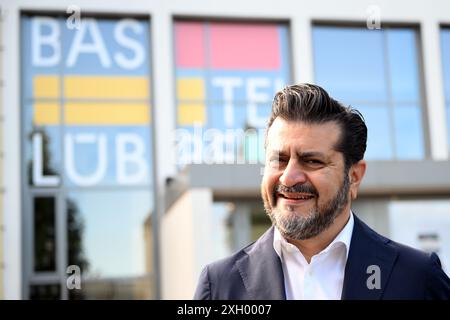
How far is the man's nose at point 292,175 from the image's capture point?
1.30 m

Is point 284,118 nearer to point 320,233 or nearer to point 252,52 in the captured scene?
point 320,233

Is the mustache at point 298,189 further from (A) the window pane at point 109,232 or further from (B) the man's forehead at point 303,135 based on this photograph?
(A) the window pane at point 109,232

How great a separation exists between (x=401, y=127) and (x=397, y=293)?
19.3ft

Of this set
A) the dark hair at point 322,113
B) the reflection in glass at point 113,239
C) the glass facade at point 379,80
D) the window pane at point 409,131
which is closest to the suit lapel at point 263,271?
the dark hair at point 322,113

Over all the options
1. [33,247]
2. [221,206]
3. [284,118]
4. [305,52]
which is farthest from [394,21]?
[284,118]

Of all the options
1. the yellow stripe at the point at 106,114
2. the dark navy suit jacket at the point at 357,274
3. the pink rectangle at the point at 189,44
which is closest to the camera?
the dark navy suit jacket at the point at 357,274

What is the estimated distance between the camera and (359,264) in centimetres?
132

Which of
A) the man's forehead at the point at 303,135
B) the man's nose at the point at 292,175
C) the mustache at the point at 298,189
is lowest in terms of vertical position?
the mustache at the point at 298,189

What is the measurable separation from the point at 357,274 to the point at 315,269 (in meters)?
0.07

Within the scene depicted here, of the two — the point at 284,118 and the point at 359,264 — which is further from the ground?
the point at 284,118

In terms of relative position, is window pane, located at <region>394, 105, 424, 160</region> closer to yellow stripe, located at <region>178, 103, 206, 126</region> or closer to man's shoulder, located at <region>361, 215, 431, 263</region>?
yellow stripe, located at <region>178, 103, 206, 126</region>

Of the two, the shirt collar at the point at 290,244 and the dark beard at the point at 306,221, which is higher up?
the dark beard at the point at 306,221

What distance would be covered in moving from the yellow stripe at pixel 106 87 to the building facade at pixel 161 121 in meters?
0.01

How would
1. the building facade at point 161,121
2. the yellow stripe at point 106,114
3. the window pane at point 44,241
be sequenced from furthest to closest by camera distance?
the yellow stripe at point 106,114
the window pane at point 44,241
the building facade at point 161,121
